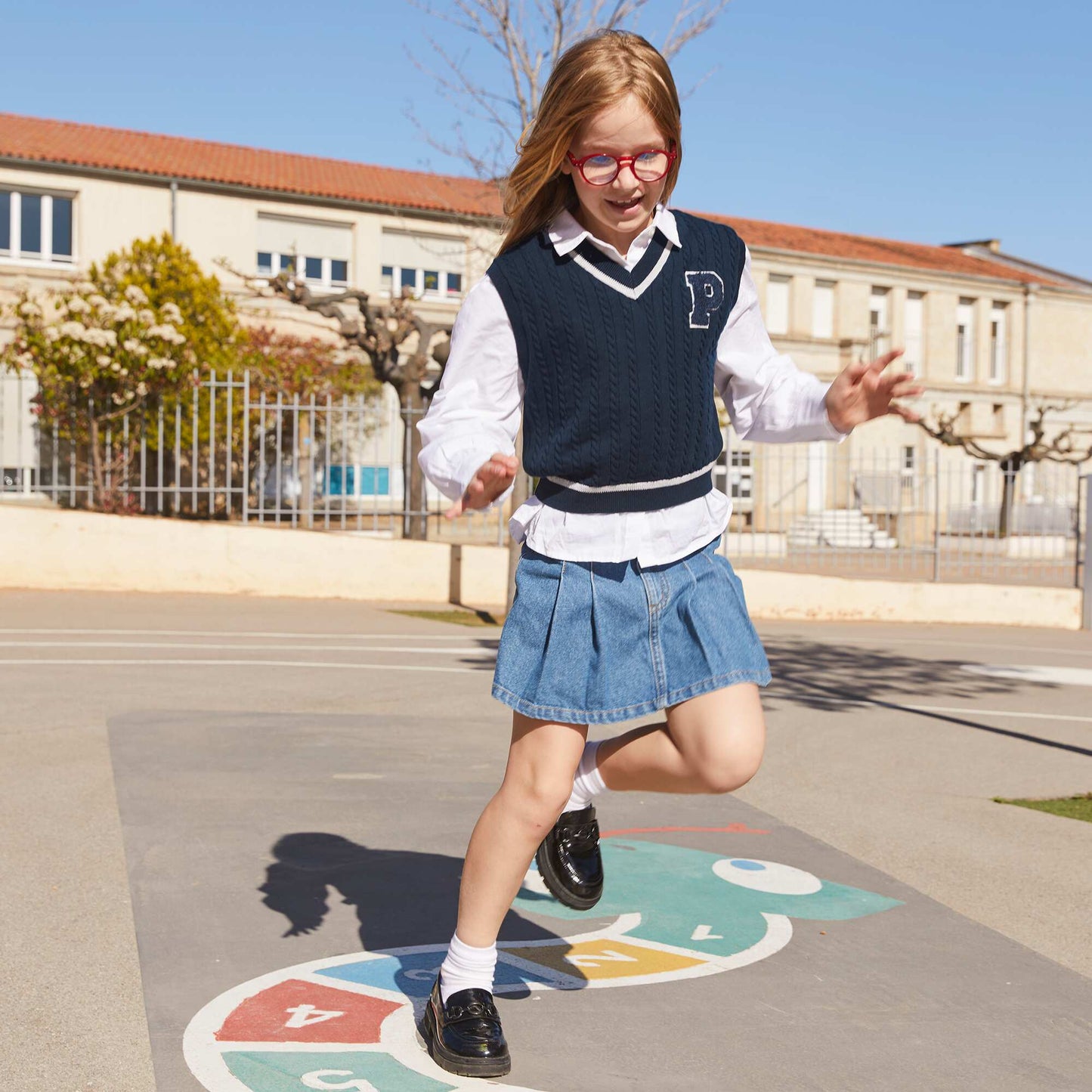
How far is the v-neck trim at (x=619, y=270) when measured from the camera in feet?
9.55

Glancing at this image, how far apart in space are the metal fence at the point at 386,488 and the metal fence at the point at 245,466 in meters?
0.02

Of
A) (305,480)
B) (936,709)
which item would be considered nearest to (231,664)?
(936,709)

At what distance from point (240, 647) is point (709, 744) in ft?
27.0

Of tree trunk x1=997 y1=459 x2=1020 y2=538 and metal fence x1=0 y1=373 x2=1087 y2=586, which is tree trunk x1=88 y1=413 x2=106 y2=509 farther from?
tree trunk x1=997 y1=459 x2=1020 y2=538

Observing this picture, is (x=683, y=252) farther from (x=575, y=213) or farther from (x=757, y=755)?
(x=757, y=755)

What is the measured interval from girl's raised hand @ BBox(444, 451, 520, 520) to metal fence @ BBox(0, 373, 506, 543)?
12091 millimetres

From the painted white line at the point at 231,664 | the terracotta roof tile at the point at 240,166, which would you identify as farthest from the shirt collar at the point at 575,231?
the terracotta roof tile at the point at 240,166

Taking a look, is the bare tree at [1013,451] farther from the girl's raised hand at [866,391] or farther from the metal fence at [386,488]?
the girl's raised hand at [866,391]

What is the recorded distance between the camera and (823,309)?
1668 inches

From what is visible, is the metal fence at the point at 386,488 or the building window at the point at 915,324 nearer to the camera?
the metal fence at the point at 386,488

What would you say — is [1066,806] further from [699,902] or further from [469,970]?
[469,970]

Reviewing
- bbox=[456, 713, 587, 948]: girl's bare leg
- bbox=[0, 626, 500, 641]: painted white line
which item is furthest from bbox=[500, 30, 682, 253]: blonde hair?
bbox=[0, 626, 500, 641]: painted white line

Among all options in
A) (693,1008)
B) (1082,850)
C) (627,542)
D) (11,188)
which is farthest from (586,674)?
(11,188)

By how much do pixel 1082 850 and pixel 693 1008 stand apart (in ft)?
7.70
